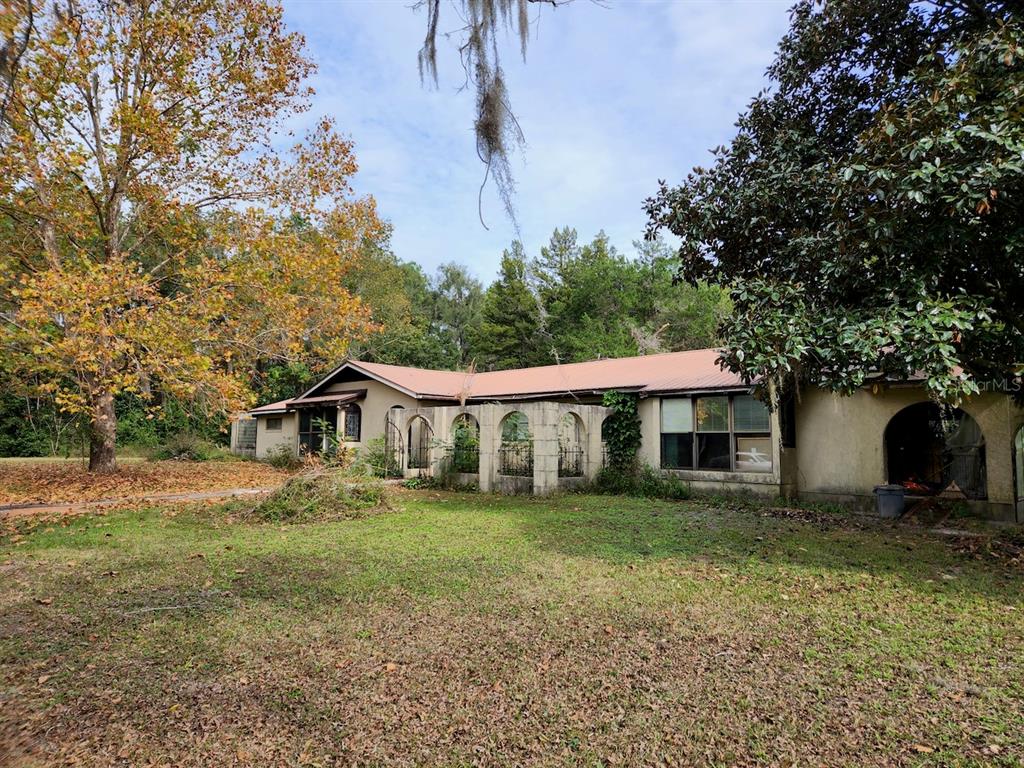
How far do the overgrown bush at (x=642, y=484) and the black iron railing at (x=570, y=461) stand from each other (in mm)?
551

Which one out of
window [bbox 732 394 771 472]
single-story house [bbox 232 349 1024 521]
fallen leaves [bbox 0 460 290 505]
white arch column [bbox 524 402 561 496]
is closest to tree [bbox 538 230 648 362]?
single-story house [bbox 232 349 1024 521]

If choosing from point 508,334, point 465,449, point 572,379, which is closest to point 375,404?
point 465,449

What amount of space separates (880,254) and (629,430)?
28.0ft

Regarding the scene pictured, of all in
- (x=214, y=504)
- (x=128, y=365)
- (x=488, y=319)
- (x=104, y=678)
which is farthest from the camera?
(x=488, y=319)

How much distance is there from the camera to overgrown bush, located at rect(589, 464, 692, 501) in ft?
44.2

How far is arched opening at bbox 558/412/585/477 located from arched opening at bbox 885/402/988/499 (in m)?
6.75

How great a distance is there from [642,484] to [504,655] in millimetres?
10489

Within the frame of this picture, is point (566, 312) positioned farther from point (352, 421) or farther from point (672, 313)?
point (352, 421)

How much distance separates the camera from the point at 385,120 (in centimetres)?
516

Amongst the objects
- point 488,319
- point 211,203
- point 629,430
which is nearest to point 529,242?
point 629,430

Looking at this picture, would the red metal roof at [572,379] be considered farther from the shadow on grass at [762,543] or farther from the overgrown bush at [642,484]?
the shadow on grass at [762,543]

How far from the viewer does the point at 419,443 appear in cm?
1928

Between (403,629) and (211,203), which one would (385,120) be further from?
(211,203)

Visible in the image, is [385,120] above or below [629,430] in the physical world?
above
